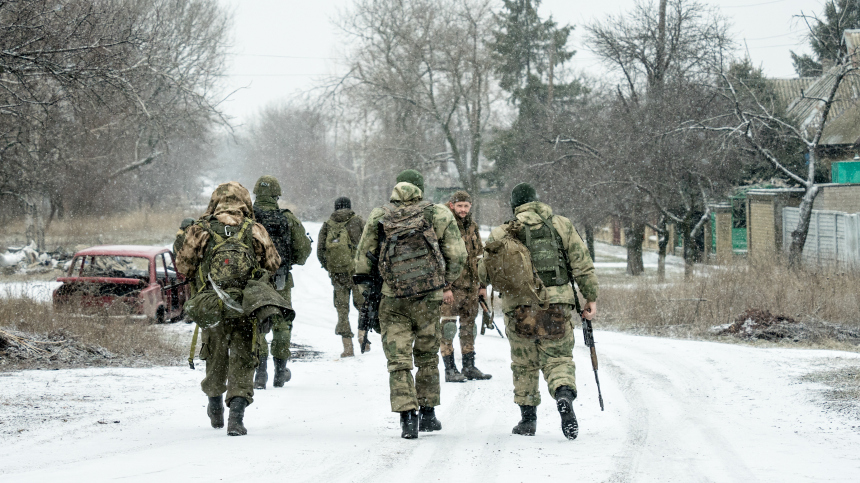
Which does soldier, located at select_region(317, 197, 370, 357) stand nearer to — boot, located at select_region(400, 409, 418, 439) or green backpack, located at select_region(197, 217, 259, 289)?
green backpack, located at select_region(197, 217, 259, 289)

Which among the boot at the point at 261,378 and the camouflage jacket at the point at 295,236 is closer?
the camouflage jacket at the point at 295,236

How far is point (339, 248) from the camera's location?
964 centimetres

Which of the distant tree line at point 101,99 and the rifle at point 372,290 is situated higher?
the distant tree line at point 101,99

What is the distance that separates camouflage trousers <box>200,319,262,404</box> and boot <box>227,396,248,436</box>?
0.04 meters

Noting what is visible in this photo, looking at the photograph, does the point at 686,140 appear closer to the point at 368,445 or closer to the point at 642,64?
the point at 642,64

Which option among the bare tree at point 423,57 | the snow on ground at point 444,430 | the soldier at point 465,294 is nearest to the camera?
the snow on ground at point 444,430

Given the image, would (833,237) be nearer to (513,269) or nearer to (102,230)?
(513,269)

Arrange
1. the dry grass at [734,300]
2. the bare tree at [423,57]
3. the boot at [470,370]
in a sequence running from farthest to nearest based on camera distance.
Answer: the bare tree at [423,57] < the dry grass at [734,300] < the boot at [470,370]

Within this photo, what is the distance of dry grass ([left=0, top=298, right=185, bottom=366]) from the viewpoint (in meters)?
9.85

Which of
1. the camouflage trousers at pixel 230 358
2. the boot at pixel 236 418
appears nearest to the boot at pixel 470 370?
the camouflage trousers at pixel 230 358

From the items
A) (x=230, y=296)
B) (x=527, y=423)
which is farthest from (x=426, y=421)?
(x=230, y=296)

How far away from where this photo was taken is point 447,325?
6.29m

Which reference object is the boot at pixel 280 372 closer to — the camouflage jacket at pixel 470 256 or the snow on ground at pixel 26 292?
the camouflage jacket at pixel 470 256

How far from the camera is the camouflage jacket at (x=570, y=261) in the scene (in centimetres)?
A: 586
